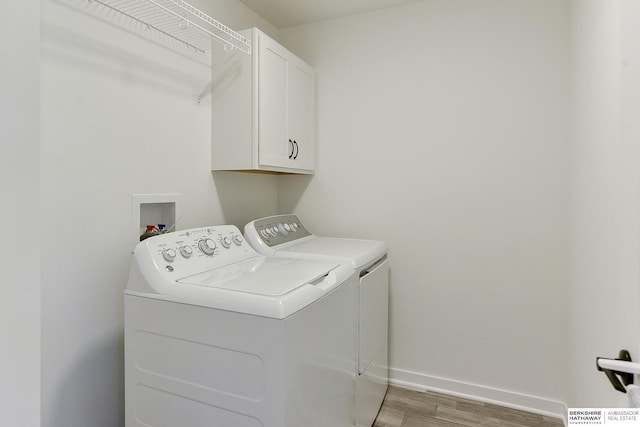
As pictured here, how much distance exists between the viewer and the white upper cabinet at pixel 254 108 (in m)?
1.92

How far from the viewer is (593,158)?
142cm

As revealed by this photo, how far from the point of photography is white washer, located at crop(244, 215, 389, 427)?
172cm

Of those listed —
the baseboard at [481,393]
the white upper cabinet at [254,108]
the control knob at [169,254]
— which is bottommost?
the baseboard at [481,393]

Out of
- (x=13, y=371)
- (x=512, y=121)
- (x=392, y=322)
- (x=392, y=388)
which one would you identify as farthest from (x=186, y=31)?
(x=392, y=388)

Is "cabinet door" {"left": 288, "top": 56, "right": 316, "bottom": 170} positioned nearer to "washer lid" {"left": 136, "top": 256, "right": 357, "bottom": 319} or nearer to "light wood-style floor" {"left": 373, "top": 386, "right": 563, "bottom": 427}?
"washer lid" {"left": 136, "top": 256, "right": 357, "bottom": 319}

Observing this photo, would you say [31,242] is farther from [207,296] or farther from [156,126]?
[156,126]

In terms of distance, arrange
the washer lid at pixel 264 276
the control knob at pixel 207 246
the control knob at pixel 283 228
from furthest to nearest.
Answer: the control knob at pixel 283 228 → the control knob at pixel 207 246 → the washer lid at pixel 264 276

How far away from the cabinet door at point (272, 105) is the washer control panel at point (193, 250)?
48 centimetres

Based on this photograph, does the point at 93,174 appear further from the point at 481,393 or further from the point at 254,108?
the point at 481,393

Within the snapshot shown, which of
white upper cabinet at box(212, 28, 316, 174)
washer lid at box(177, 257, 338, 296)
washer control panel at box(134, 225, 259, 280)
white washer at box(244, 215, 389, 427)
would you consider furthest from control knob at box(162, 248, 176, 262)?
white upper cabinet at box(212, 28, 316, 174)

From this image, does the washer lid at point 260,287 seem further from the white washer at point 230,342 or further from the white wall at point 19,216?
the white wall at point 19,216

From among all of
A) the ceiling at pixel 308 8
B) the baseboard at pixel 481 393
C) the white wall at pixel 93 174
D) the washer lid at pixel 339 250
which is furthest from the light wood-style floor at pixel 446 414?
the ceiling at pixel 308 8

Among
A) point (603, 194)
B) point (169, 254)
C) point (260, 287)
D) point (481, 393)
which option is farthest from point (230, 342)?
point (481, 393)

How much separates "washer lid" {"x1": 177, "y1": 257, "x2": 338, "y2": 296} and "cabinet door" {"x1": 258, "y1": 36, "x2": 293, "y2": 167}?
2.07ft
